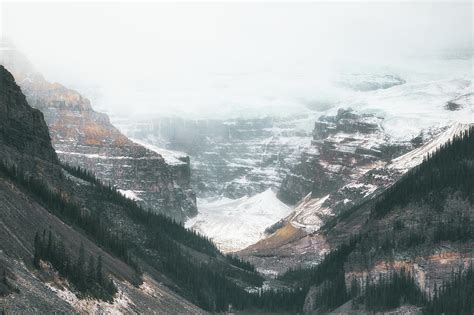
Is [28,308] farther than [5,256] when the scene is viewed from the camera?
No

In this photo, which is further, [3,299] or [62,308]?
[62,308]

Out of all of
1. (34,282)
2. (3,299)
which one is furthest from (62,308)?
(3,299)

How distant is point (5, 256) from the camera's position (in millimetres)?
199625

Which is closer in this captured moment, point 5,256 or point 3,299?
point 3,299

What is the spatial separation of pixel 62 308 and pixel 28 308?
49.5 ft

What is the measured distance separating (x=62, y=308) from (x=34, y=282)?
21.1ft

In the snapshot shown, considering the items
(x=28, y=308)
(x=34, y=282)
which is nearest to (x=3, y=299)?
(x=28, y=308)

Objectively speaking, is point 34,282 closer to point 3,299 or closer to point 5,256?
point 5,256

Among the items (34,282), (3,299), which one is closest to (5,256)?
(34,282)

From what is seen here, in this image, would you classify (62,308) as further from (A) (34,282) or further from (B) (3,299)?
(B) (3,299)

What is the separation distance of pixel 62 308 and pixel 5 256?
1311 cm

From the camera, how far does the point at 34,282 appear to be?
19850 cm

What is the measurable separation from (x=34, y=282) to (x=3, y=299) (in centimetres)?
2029

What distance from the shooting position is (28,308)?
184 metres
